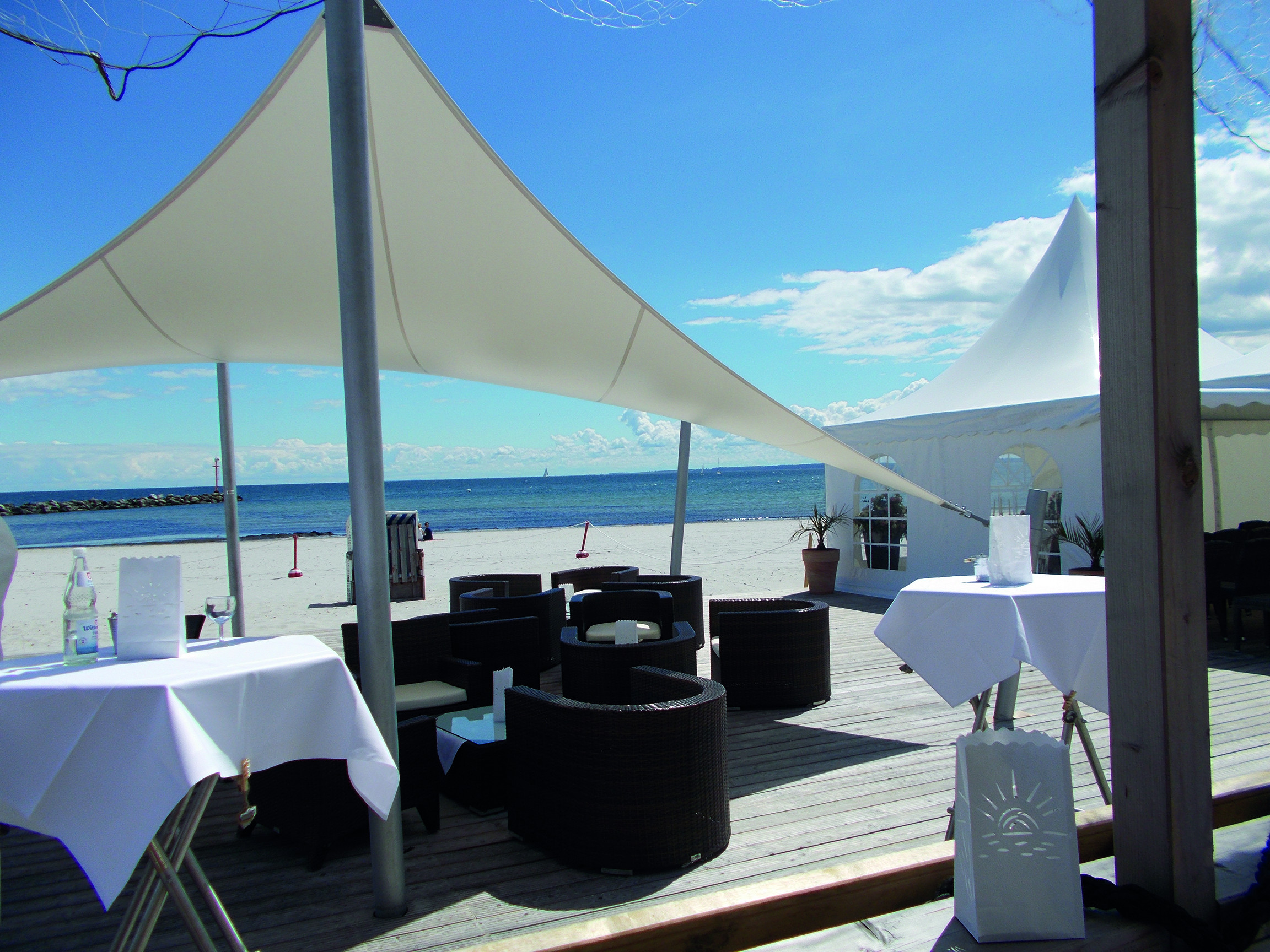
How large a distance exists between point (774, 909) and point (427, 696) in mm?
3059

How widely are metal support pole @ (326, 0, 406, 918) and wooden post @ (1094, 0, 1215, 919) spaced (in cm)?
183

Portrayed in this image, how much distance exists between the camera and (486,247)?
12.8 feet

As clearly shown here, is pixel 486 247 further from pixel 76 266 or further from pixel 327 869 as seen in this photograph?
pixel 327 869

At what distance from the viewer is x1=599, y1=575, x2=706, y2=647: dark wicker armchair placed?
6.18m

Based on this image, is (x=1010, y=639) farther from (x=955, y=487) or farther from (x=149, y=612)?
(x=955, y=487)

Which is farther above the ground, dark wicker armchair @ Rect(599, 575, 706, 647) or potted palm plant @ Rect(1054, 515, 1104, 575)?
potted palm plant @ Rect(1054, 515, 1104, 575)

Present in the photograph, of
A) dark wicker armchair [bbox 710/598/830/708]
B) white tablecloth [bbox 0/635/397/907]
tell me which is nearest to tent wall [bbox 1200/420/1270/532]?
dark wicker armchair [bbox 710/598/830/708]

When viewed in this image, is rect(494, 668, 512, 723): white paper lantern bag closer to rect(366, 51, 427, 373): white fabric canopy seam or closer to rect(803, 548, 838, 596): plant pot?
rect(366, 51, 427, 373): white fabric canopy seam

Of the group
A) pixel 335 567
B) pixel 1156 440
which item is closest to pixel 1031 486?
pixel 1156 440

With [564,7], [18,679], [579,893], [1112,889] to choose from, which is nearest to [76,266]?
[564,7]

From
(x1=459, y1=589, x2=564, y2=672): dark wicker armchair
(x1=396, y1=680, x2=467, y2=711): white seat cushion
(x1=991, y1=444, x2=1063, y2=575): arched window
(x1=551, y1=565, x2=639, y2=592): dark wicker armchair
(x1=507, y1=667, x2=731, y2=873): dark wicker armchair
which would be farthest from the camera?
(x1=551, y1=565, x2=639, y2=592): dark wicker armchair

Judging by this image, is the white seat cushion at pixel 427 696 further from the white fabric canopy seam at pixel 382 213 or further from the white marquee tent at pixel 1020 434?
the white marquee tent at pixel 1020 434

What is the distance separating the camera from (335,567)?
1467cm

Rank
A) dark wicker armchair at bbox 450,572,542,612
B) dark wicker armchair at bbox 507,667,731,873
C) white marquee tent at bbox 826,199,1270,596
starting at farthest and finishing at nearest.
A: white marquee tent at bbox 826,199,1270,596, dark wicker armchair at bbox 450,572,542,612, dark wicker armchair at bbox 507,667,731,873
